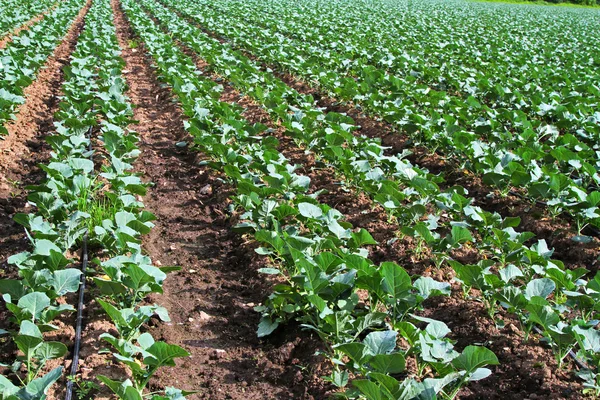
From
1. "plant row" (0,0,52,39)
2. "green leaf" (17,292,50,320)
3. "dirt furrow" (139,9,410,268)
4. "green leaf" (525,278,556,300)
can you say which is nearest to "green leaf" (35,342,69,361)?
"green leaf" (17,292,50,320)

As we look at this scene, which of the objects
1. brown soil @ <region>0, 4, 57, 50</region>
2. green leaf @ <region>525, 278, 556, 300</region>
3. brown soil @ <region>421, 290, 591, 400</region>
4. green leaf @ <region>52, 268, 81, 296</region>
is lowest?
brown soil @ <region>0, 4, 57, 50</region>

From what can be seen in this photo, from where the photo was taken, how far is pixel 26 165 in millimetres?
6668

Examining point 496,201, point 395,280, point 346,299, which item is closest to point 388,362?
point 395,280

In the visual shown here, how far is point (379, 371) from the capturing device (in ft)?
9.73

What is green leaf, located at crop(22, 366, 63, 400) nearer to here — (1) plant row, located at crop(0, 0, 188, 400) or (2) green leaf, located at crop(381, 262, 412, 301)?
(1) plant row, located at crop(0, 0, 188, 400)

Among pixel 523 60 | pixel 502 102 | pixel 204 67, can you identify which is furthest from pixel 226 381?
pixel 523 60

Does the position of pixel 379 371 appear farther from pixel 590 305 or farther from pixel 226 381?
pixel 590 305

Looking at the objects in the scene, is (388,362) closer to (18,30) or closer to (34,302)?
(34,302)

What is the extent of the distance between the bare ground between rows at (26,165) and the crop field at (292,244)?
0.02 m

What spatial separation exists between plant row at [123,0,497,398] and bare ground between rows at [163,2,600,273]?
1.94 meters

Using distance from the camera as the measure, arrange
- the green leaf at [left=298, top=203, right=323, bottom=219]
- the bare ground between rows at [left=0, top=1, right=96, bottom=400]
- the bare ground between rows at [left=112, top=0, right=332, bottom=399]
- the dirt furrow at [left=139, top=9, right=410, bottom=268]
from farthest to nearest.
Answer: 1. the dirt furrow at [left=139, top=9, right=410, bottom=268]
2. the green leaf at [left=298, top=203, right=323, bottom=219]
3. the bare ground between rows at [left=0, top=1, right=96, bottom=400]
4. the bare ground between rows at [left=112, top=0, right=332, bottom=399]

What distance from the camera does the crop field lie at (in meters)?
3.32

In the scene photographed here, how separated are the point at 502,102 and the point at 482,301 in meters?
6.65

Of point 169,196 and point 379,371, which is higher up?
point 379,371
